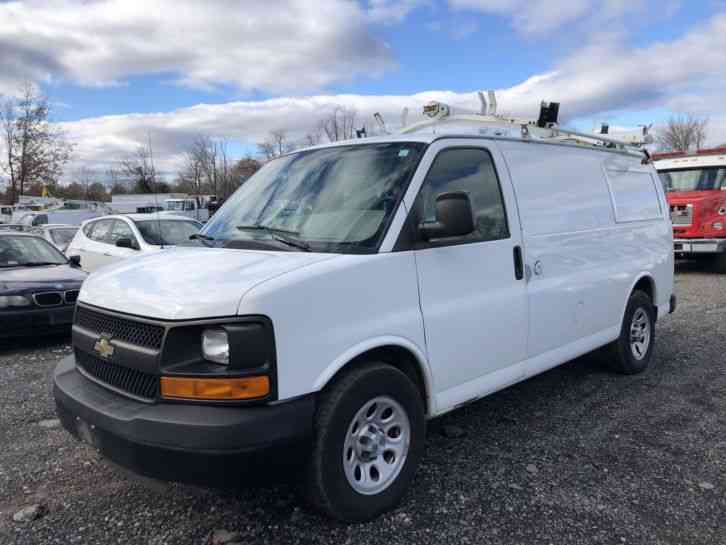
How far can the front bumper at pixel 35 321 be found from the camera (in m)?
6.48

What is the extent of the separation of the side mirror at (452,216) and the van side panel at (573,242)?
101 centimetres

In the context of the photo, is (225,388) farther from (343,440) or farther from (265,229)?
(265,229)

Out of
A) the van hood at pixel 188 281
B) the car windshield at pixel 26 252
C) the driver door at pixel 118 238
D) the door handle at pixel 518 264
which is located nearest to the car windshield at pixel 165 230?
the driver door at pixel 118 238

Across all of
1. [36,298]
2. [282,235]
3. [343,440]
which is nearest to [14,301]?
[36,298]

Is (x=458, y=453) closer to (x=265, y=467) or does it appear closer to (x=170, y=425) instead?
(x=265, y=467)

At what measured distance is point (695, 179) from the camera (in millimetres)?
13156

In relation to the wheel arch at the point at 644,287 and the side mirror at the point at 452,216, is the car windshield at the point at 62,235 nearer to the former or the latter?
the wheel arch at the point at 644,287

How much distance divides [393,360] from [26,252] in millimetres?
6891

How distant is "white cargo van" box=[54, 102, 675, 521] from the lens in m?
2.54

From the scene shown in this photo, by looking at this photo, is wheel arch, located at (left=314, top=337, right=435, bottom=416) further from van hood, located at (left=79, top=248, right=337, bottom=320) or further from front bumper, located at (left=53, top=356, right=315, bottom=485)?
van hood, located at (left=79, top=248, right=337, bottom=320)

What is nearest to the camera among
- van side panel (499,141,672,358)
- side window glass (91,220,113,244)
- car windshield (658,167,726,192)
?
van side panel (499,141,672,358)

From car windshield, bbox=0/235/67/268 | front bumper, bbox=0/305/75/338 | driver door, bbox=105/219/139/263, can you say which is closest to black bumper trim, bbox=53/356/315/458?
front bumper, bbox=0/305/75/338

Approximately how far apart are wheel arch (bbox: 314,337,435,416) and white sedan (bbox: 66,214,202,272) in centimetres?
664

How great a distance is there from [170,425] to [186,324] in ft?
1.47
